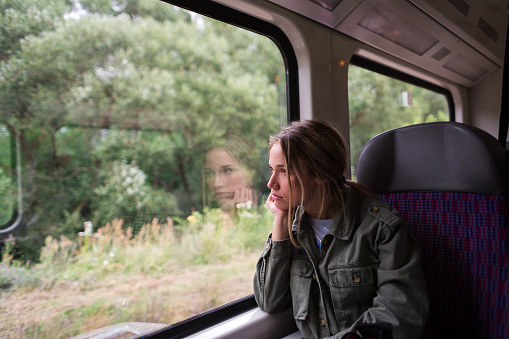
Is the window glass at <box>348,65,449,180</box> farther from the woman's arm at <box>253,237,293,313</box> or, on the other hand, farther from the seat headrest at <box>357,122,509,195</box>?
the woman's arm at <box>253,237,293,313</box>

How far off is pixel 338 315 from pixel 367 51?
1782 millimetres

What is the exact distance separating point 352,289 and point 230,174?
0.98m

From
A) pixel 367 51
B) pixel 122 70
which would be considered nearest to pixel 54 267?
pixel 122 70

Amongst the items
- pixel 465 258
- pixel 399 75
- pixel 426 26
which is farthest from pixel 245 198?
pixel 399 75

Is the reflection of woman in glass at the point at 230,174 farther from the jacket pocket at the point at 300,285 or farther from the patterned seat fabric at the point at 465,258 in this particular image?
the patterned seat fabric at the point at 465,258

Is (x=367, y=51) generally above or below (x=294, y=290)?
above

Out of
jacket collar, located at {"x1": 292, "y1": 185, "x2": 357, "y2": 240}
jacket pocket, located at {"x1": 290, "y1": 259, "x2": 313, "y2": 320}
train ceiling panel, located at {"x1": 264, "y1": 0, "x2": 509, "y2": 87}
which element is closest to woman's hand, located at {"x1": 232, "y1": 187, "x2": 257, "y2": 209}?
jacket pocket, located at {"x1": 290, "y1": 259, "x2": 313, "y2": 320}

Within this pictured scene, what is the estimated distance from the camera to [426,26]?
2.47 m

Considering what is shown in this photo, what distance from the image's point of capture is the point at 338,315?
147 cm

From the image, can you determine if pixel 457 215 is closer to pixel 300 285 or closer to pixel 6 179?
pixel 300 285

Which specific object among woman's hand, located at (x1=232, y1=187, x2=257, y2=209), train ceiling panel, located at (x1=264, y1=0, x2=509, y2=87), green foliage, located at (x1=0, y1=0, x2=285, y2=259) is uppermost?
train ceiling panel, located at (x1=264, y1=0, x2=509, y2=87)

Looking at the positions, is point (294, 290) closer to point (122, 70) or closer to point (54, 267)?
point (54, 267)

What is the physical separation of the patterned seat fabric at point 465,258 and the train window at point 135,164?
0.94 meters

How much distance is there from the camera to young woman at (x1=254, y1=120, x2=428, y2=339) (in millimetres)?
1302
